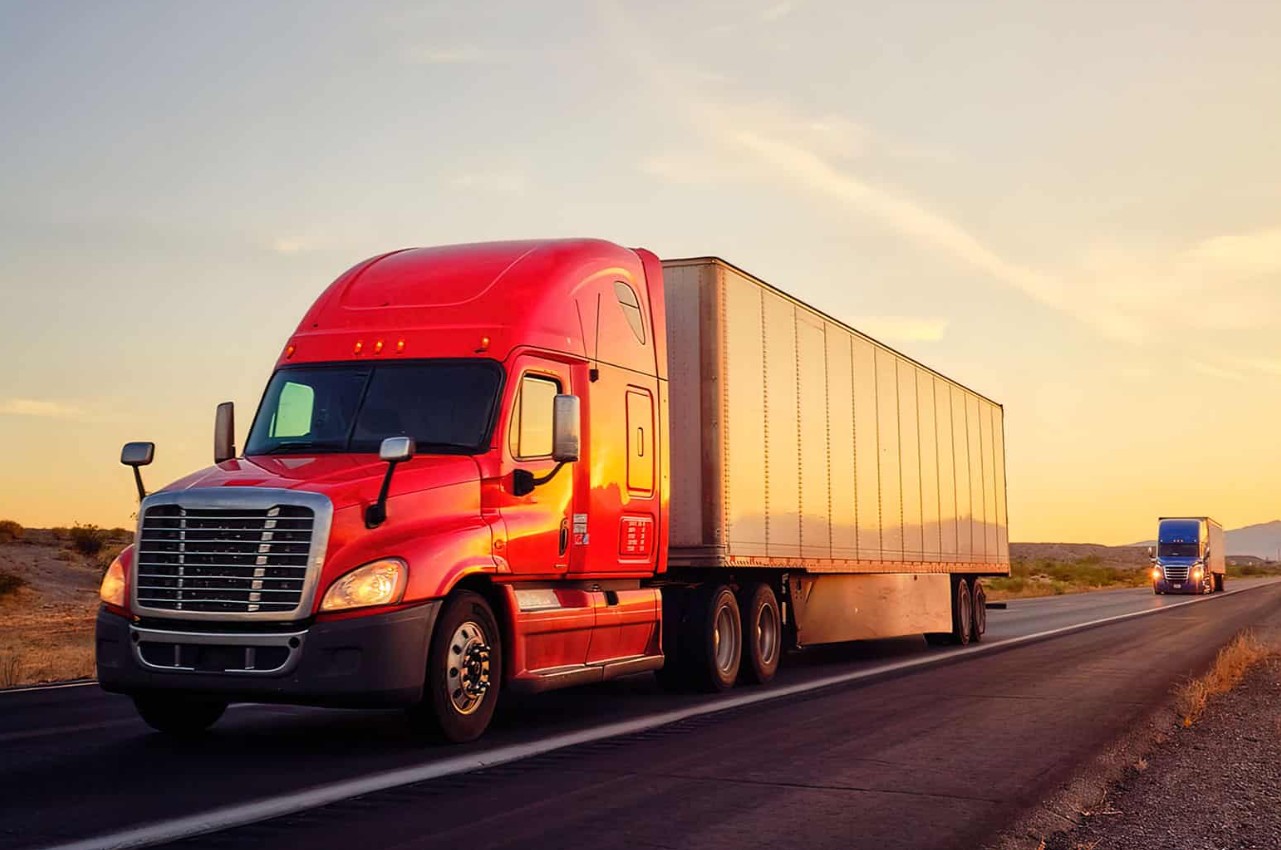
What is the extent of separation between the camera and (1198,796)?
26.3 feet

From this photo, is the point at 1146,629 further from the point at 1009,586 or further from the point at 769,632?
the point at 1009,586

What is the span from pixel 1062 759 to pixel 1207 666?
992 centimetres

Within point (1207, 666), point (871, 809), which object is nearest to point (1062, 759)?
point (871, 809)

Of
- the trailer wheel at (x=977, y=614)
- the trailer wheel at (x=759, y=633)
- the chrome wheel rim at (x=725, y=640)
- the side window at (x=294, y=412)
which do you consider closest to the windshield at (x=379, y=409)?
the side window at (x=294, y=412)

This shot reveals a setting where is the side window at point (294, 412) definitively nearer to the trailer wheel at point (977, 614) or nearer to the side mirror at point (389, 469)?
the side mirror at point (389, 469)

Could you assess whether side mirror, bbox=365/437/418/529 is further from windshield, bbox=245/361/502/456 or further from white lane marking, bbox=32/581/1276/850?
white lane marking, bbox=32/581/1276/850

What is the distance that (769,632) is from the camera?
1528 cm

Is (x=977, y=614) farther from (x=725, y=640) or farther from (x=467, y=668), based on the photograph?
(x=467, y=668)

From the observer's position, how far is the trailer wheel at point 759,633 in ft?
48.1

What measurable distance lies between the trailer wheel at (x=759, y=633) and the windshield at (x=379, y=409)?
5375 millimetres

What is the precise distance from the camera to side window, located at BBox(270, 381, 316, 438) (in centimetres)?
1052

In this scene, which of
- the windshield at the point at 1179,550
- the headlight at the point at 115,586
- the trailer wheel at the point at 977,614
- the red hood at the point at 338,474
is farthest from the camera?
the windshield at the point at 1179,550

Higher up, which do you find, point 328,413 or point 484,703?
point 328,413

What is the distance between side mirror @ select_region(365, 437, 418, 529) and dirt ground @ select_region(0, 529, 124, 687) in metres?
7.96
